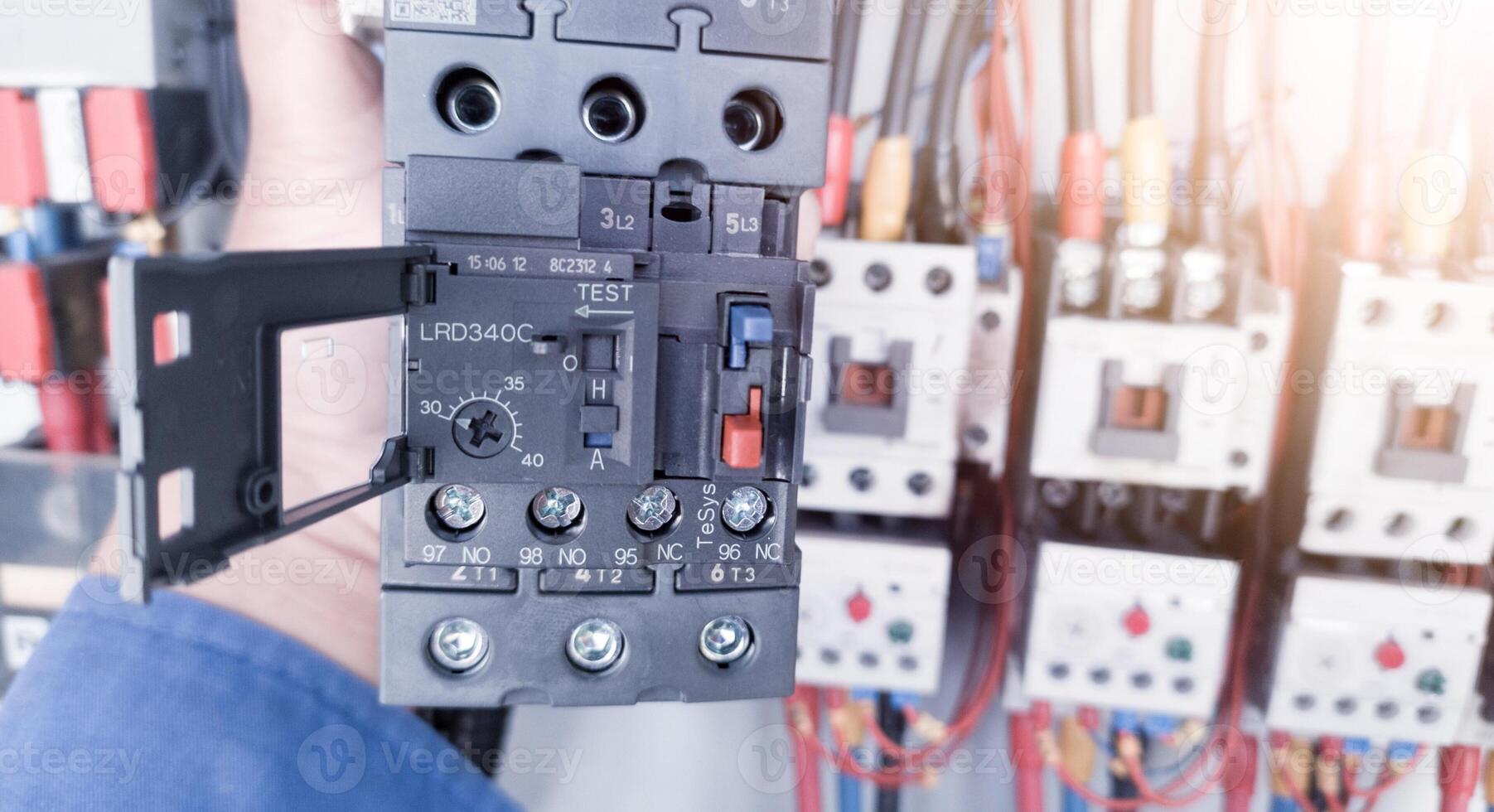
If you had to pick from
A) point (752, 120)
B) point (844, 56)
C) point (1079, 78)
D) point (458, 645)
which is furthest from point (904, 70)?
point (458, 645)

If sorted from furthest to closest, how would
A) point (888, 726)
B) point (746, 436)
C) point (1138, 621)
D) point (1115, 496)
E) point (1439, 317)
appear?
1. point (888, 726)
2. point (1115, 496)
3. point (1138, 621)
4. point (1439, 317)
5. point (746, 436)

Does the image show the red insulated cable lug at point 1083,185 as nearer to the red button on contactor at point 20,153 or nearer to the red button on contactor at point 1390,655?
the red button on contactor at point 1390,655

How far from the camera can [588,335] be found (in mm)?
479

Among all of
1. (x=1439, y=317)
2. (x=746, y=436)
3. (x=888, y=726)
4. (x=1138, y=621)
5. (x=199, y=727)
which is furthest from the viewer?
(x=888, y=726)

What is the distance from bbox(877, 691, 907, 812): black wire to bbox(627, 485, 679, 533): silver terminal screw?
2.38 ft

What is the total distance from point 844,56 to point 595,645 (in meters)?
0.66

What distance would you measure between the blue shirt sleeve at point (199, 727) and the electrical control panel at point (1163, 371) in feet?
2.06

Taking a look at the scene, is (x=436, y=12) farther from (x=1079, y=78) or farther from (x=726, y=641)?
(x=1079, y=78)

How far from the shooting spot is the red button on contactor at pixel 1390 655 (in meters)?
0.94

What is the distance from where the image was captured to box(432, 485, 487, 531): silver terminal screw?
505 millimetres

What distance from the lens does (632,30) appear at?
1.63ft

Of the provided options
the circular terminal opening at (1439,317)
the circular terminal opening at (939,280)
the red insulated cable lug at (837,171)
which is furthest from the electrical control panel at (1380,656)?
the red insulated cable lug at (837,171)

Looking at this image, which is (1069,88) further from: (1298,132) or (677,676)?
(677,676)

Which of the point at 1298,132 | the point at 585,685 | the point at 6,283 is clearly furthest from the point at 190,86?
the point at 1298,132
